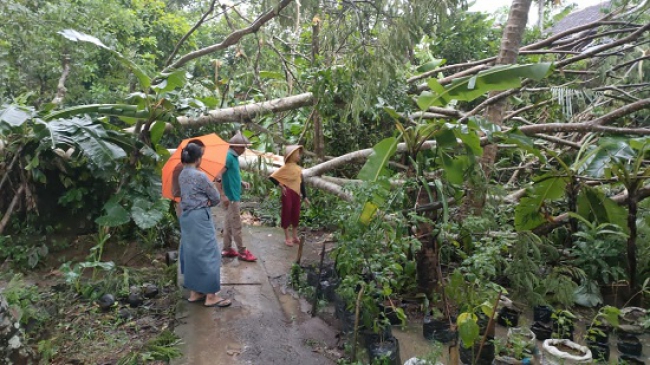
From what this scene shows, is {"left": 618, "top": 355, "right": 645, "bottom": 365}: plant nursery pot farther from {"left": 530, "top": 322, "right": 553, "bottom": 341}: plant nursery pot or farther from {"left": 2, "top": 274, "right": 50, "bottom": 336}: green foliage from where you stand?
{"left": 2, "top": 274, "right": 50, "bottom": 336}: green foliage

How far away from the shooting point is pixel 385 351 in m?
3.38

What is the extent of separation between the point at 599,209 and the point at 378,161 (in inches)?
110

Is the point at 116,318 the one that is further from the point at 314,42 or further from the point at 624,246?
the point at 624,246

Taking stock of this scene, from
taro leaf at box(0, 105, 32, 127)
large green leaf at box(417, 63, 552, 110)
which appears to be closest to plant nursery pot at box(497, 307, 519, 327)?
large green leaf at box(417, 63, 552, 110)

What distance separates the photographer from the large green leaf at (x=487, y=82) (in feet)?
12.8

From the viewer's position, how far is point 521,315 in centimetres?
480

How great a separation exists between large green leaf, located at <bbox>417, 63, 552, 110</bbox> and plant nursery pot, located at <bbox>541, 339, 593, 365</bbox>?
7.35 ft

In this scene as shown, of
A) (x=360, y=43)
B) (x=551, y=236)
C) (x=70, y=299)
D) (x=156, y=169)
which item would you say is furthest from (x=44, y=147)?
(x=551, y=236)

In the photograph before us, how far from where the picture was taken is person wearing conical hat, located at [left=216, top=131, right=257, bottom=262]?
5.40 m

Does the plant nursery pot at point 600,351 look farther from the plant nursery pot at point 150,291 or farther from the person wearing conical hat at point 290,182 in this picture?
the plant nursery pot at point 150,291

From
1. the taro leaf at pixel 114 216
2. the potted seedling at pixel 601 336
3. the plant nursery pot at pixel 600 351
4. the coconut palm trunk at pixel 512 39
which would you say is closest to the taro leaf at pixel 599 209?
the coconut palm trunk at pixel 512 39

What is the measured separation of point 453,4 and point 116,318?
4580mm

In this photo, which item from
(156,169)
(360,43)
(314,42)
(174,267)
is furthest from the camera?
(314,42)

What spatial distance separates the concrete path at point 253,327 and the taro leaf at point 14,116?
290cm
